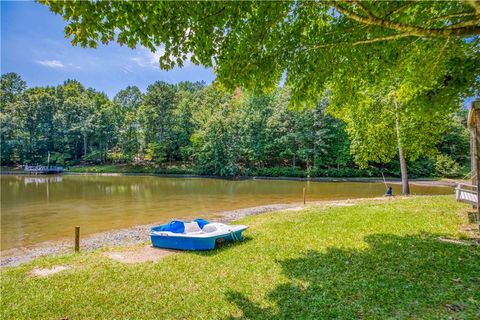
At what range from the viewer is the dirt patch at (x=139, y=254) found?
829cm

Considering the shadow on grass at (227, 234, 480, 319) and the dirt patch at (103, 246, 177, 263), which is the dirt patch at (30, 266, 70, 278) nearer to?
the dirt patch at (103, 246, 177, 263)

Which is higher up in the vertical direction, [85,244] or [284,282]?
[284,282]

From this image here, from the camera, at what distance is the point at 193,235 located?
870cm

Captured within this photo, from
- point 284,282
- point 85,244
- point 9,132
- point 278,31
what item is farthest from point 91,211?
point 9,132

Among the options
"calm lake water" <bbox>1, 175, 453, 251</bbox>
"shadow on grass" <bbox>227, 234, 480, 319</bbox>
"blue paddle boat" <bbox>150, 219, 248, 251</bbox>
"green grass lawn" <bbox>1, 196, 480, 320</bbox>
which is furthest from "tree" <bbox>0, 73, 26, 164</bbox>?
"shadow on grass" <bbox>227, 234, 480, 319</bbox>

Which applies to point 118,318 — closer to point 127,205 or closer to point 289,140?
point 127,205

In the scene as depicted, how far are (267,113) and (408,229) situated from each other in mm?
42134

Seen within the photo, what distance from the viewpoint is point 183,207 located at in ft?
63.4

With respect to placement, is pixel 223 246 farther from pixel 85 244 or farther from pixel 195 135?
pixel 195 135

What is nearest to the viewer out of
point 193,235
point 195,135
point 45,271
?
point 45,271

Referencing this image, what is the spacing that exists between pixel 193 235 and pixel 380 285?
5387 mm

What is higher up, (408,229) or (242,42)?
(242,42)

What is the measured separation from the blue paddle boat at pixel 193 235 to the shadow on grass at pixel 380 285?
2707 mm

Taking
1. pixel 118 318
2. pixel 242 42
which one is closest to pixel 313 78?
pixel 242 42
